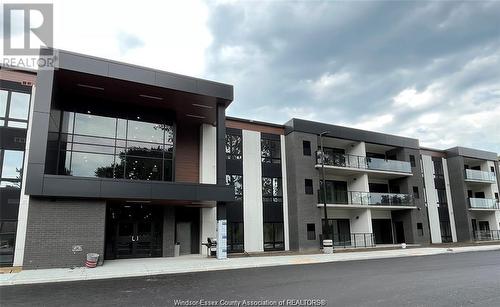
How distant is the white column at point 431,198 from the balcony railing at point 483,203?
13.9 ft

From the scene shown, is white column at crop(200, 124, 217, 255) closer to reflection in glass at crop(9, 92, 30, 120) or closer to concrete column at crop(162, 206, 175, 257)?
concrete column at crop(162, 206, 175, 257)

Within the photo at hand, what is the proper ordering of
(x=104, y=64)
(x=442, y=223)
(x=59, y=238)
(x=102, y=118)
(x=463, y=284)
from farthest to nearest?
1. (x=442, y=223)
2. (x=102, y=118)
3. (x=104, y=64)
4. (x=59, y=238)
5. (x=463, y=284)

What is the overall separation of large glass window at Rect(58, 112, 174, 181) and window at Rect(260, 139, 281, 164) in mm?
7907

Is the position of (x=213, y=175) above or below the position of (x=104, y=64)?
below

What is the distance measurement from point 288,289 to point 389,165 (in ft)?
80.7

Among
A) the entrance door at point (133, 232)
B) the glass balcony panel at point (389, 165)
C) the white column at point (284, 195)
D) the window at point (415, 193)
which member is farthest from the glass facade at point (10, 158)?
the window at point (415, 193)

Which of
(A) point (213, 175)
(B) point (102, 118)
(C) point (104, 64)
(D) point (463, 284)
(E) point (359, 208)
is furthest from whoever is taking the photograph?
(E) point (359, 208)

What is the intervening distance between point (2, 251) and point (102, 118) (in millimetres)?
8383

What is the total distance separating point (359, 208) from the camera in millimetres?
29719

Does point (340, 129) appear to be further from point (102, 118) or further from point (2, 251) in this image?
point (2, 251)

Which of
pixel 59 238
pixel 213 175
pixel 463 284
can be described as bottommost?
pixel 463 284

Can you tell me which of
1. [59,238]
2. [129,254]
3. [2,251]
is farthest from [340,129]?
[2,251]

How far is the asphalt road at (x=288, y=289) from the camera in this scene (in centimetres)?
890

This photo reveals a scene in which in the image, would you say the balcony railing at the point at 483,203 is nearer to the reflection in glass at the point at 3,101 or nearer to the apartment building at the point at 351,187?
the apartment building at the point at 351,187
